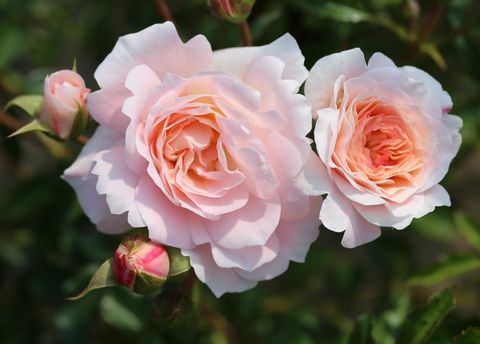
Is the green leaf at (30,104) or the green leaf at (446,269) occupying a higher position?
the green leaf at (30,104)

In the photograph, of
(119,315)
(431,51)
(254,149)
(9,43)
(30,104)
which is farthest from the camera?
(9,43)

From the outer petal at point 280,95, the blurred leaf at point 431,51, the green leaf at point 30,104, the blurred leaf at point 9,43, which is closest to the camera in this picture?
the outer petal at point 280,95

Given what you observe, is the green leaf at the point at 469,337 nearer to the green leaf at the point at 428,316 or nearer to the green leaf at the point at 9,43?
the green leaf at the point at 428,316

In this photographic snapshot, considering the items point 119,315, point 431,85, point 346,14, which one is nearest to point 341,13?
point 346,14

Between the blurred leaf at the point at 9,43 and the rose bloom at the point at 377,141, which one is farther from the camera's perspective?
the blurred leaf at the point at 9,43

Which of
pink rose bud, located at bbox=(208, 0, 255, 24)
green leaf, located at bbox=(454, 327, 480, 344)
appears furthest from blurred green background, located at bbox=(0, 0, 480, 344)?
pink rose bud, located at bbox=(208, 0, 255, 24)

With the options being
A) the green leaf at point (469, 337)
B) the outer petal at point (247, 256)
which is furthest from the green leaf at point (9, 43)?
the green leaf at point (469, 337)

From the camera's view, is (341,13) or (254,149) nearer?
(254,149)

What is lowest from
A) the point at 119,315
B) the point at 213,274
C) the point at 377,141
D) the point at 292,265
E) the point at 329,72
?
the point at 292,265

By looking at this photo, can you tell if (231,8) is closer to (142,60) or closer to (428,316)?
(142,60)
